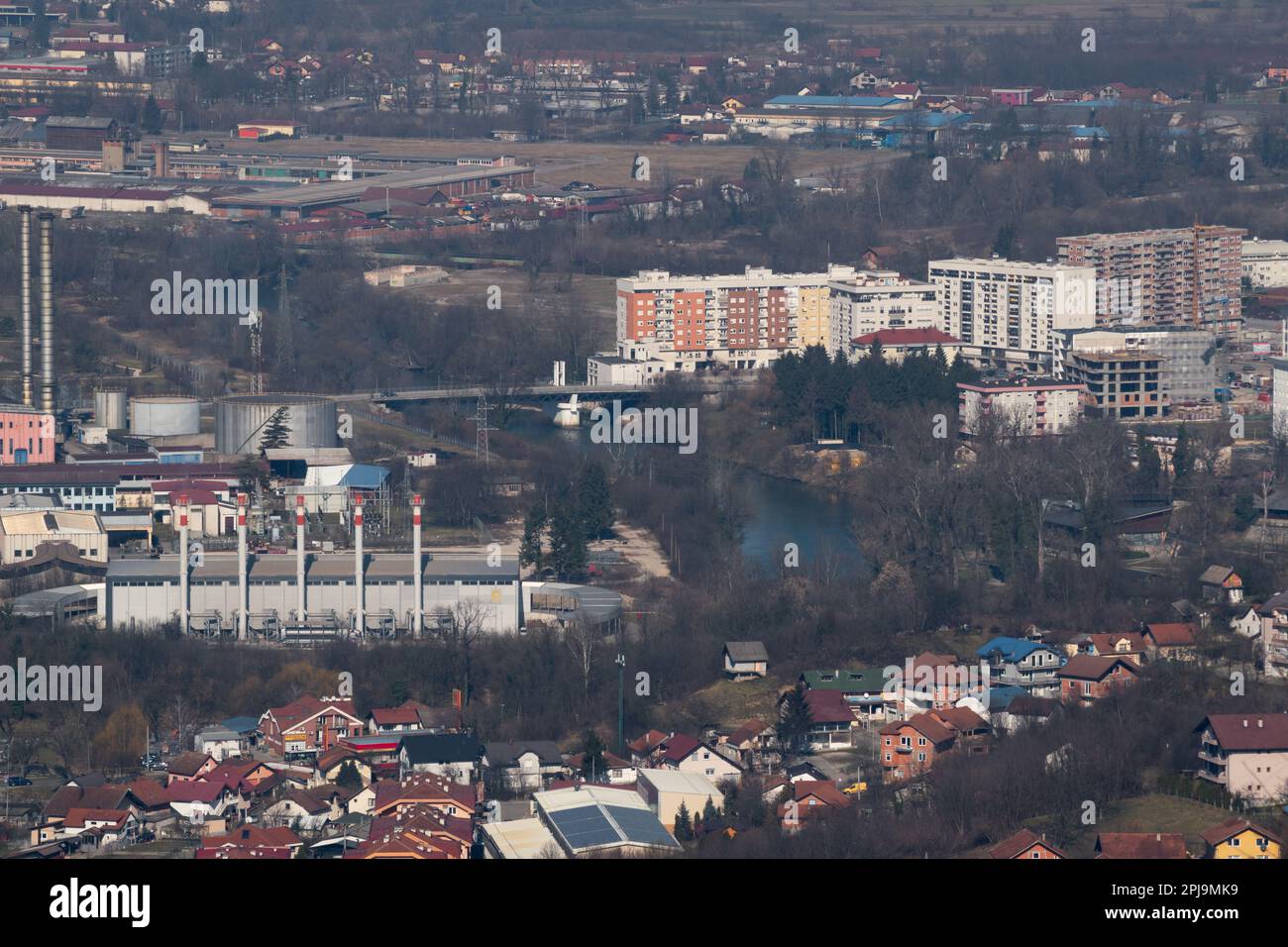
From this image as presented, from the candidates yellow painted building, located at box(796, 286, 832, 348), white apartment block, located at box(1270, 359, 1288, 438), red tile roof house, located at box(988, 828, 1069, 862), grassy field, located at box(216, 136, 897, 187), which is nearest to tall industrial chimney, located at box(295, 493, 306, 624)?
red tile roof house, located at box(988, 828, 1069, 862)

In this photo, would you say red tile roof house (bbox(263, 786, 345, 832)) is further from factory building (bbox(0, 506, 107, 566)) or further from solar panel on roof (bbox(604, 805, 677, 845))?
factory building (bbox(0, 506, 107, 566))

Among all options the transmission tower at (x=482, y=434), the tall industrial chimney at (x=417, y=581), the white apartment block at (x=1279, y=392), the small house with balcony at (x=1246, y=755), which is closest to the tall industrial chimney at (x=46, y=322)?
the transmission tower at (x=482, y=434)

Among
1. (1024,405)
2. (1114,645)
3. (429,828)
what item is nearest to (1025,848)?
(429,828)

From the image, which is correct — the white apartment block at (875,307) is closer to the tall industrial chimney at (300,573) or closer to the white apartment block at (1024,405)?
the white apartment block at (1024,405)
